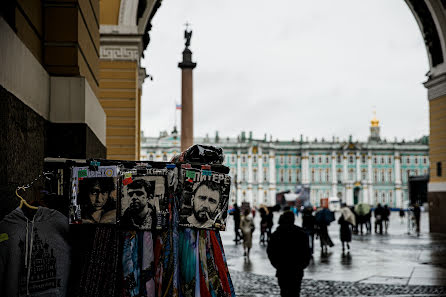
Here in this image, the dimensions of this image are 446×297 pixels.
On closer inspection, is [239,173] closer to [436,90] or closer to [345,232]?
[436,90]

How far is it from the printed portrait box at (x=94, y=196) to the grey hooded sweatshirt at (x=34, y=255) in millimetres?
126

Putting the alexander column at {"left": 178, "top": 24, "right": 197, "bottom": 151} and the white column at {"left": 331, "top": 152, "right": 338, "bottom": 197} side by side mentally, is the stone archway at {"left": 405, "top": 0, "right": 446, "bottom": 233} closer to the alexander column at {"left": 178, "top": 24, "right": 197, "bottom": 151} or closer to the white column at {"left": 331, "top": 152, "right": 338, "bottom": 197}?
the alexander column at {"left": 178, "top": 24, "right": 197, "bottom": 151}

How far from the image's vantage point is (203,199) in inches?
132

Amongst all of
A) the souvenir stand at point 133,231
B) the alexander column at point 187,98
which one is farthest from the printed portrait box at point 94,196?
the alexander column at point 187,98

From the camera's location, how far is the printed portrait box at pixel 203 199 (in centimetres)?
330

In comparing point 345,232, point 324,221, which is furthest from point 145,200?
point 345,232

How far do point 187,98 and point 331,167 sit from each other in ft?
293

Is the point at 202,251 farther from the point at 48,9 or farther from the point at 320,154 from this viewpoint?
the point at 320,154

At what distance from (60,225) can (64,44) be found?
2.21 m

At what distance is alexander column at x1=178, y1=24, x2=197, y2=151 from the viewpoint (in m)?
22.2

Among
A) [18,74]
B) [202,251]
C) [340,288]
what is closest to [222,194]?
[202,251]

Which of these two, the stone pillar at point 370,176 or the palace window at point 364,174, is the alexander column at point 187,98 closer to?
the stone pillar at point 370,176

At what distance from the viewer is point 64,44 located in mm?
4918

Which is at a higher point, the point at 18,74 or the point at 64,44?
the point at 64,44
